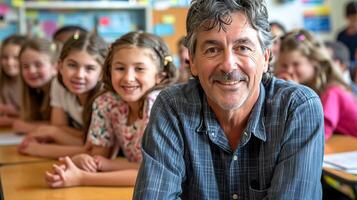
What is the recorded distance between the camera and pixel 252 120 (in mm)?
1253

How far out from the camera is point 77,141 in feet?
7.03

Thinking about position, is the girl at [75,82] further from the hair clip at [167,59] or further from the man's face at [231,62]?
the man's face at [231,62]

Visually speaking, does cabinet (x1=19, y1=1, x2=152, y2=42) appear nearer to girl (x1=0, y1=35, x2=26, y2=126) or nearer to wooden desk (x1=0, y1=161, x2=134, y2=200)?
girl (x1=0, y1=35, x2=26, y2=126)

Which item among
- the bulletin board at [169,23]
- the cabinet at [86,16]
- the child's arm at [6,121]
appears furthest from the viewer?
the bulletin board at [169,23]

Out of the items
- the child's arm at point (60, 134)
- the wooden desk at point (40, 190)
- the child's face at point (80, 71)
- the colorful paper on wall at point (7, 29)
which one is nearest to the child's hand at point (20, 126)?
the child's arm at point (60, 134)

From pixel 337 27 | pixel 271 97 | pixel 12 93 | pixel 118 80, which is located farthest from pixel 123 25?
pixel 271 97

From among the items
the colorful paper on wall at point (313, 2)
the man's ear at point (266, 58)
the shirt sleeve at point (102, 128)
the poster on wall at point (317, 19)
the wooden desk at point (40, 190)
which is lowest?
the wooden desk at point (40, 190)

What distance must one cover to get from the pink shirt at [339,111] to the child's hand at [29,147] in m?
1.32

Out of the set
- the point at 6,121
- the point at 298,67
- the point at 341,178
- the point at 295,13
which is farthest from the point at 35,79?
the point at 295,13

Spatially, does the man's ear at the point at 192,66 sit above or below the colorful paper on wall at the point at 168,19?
below

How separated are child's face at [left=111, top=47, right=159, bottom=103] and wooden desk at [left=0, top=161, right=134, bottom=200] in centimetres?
39

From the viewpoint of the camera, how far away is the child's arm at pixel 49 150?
1.98 m

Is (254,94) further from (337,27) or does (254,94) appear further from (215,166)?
(337,27)

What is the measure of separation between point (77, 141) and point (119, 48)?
0.60 meters
